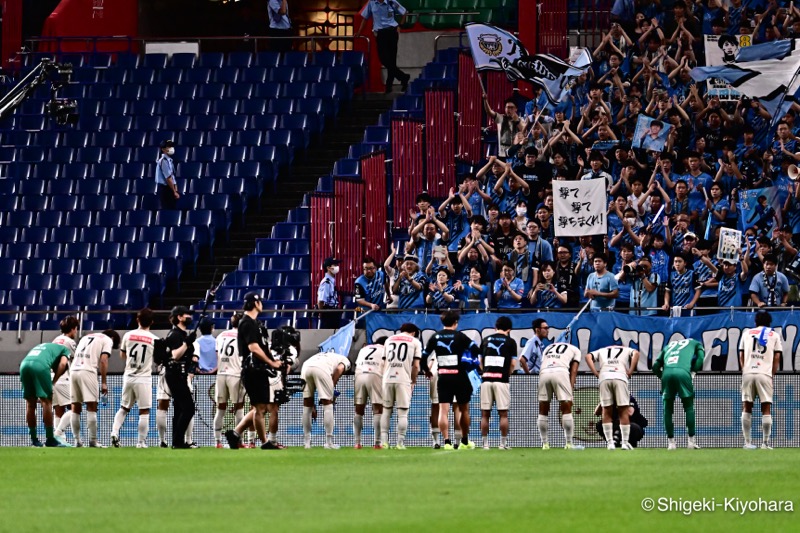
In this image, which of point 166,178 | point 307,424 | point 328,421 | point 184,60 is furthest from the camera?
point 184,60

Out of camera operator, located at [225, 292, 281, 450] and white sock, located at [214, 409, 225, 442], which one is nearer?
camera operator, located at [225, 292, 281, 450]

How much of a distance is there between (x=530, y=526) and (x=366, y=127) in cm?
2254

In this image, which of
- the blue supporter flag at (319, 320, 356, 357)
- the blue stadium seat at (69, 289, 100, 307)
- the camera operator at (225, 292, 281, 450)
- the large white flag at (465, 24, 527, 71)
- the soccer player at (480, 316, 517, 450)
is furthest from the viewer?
the blue stadium seat at (69, 289, 100, 307)

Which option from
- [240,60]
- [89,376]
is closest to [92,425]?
[89,376]

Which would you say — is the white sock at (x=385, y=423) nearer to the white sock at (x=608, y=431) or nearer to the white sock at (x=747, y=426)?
the white sock at (x=608, y=431)

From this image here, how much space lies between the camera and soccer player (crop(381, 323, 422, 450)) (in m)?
22.2

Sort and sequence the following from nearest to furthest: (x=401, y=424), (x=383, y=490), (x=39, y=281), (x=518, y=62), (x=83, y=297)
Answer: (x=383, y=490) → (x=401, y=424) → (x=518, y=62) → (x=83, y=297) → (x=39, y=281)

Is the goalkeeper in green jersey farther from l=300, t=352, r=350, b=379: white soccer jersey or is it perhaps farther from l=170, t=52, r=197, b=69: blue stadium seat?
l=170, t=52, r=197, b=69: blue stadium seat

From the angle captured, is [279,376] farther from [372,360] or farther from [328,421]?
[372,360]

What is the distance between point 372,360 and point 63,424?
5.01 meters

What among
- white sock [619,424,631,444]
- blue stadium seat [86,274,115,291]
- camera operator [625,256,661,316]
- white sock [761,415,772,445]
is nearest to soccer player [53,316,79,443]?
blue stadium seat [86,274,115,291]

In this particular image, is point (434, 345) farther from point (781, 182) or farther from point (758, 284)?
point (781, 182)

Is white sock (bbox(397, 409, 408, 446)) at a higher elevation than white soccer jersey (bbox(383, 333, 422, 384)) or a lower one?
lower

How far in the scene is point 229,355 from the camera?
2295 cm
